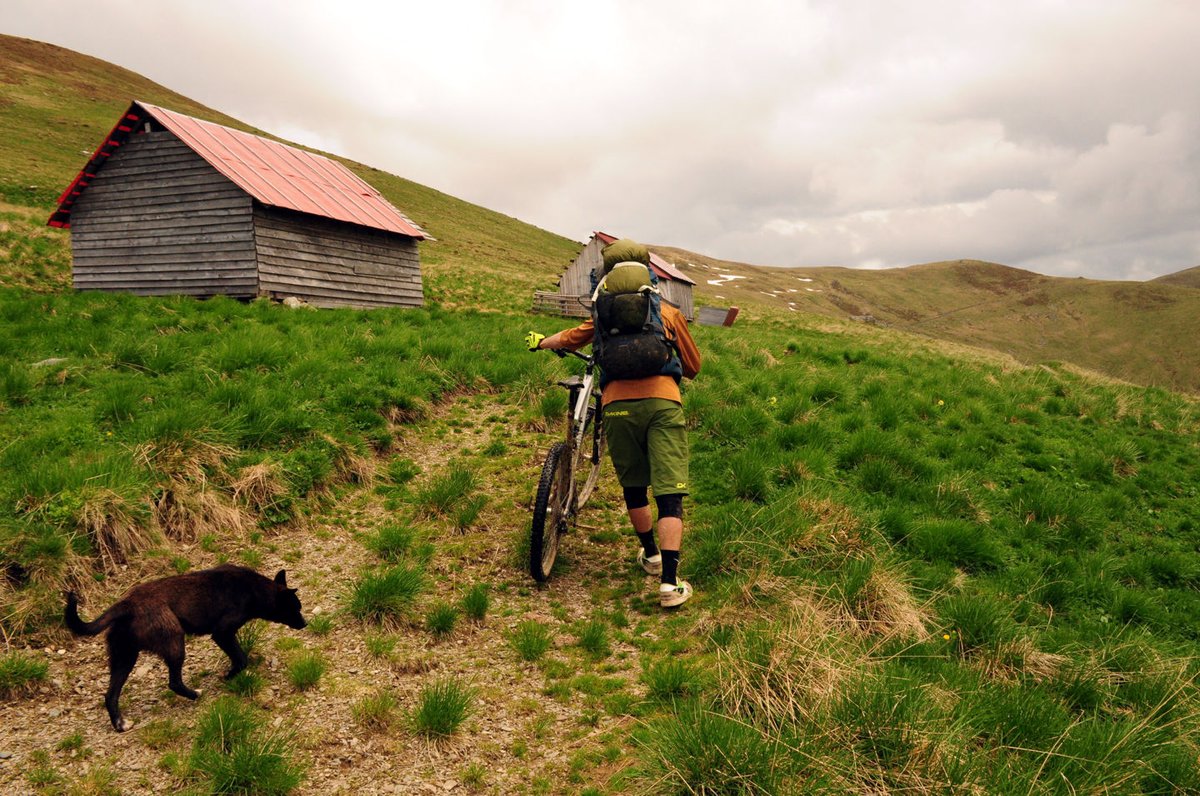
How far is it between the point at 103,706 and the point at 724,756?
3.61m

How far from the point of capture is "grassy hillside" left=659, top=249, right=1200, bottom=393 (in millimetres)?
116000

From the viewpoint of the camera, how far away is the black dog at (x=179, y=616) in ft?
10.3

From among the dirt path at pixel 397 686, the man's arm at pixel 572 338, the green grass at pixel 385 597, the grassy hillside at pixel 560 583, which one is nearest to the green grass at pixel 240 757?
the grassy hillside at pixel 560 583

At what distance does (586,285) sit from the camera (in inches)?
1299

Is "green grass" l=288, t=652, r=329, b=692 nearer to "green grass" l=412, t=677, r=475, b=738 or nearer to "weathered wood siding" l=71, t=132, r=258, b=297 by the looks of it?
"green grass" l=412, t=677, r=475, b=738

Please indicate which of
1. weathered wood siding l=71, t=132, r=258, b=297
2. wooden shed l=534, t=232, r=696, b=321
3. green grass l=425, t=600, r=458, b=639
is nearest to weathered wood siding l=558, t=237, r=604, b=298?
wooden shed l=534, t=232, r=696, b=321

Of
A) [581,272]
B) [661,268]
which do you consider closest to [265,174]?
[581,272]

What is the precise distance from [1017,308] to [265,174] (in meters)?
175

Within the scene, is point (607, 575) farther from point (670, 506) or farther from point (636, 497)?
point (670, 506)

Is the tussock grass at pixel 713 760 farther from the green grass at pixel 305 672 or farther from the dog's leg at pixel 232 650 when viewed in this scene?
the dog's leg at pixel 232 650

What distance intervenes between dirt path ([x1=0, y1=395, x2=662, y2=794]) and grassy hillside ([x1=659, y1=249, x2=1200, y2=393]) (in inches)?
3927

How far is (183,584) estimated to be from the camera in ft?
11.2

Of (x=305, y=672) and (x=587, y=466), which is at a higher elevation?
(x=587, y=466)

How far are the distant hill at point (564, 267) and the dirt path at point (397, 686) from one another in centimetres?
1842
